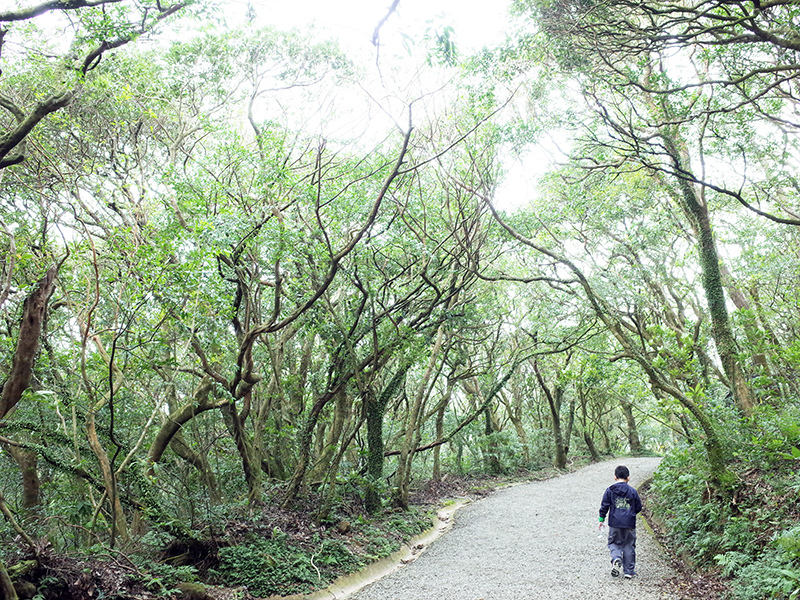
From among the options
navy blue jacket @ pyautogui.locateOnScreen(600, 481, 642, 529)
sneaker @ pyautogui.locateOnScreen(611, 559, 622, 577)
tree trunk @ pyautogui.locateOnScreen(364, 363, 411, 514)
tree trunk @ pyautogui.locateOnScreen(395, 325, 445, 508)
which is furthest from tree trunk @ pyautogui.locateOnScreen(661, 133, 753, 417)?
tree trunk @ pyautogui.locateOnScreen(364, 363, 411, 514)

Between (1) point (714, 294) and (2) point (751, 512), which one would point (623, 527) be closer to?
(2) point (751, 512)

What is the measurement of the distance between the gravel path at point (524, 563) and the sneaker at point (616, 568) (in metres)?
0.12

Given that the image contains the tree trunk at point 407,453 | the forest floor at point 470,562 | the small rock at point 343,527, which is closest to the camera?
the forest floor at point 470,562

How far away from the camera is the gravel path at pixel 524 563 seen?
6.33 m

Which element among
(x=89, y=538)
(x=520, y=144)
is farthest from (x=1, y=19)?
(x=520, y=144)

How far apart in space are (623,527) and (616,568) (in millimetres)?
526

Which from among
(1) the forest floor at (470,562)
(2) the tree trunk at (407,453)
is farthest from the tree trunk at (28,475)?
(2) the tree trunk at (407,453)

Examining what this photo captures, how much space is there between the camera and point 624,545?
22.3 ft

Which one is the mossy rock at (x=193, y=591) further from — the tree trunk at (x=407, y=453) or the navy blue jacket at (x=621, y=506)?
the tree trunk at (x=407, y=453)

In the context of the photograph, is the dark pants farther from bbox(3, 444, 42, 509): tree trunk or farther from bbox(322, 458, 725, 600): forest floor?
bbox(3, 444, 42, 509): tree trunk

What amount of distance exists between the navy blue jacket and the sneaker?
43cm

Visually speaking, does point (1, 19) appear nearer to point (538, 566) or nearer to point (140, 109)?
point (140, 109)

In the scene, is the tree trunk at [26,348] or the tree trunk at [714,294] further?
the tree trunk at [714,294]

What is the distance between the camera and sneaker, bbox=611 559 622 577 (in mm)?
6637
